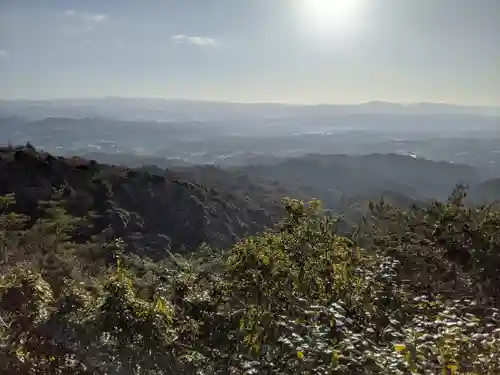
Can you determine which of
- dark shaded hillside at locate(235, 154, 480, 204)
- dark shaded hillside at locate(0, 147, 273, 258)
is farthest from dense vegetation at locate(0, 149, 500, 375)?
dark shaded hillside at locate(235, 154, 480, 204)

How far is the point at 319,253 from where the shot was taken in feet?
15.4

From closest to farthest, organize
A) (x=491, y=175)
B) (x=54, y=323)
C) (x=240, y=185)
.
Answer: (x=54, y=323), (x=240, y=185), (x=491, y=175)

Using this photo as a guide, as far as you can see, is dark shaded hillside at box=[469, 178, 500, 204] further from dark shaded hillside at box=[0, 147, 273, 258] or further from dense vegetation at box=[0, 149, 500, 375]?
dense vegetation at box=[0, 149, 500, 375]

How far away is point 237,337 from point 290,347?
126 centimetres

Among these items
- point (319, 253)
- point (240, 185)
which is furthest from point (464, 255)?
point (240, 185)

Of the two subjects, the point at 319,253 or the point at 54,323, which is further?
the point at 319,253

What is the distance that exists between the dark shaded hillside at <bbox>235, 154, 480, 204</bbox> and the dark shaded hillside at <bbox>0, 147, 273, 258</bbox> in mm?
72446

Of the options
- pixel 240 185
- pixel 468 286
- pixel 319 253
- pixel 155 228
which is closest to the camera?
pixel 319 253

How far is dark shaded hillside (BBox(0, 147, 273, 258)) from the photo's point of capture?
3438 cm

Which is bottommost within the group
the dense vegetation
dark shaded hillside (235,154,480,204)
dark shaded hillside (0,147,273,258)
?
dark shaded hillside (235,154,480,204)

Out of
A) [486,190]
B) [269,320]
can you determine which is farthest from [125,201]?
[486,190]

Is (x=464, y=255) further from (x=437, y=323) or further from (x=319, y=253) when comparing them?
(x=437, y=323)

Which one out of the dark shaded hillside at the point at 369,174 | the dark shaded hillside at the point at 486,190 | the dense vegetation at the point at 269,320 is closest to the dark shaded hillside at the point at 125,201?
the dense vegetation at the point at 269,320

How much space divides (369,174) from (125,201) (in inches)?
4174
